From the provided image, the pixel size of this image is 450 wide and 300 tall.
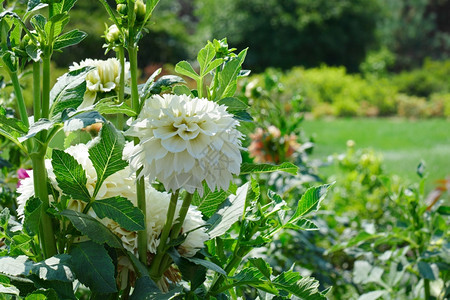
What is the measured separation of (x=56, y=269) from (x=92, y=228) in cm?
6

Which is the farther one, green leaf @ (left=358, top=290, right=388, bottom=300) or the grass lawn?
the grass lawn

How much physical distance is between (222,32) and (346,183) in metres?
11.4

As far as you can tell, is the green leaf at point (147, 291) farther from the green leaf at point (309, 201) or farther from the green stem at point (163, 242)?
the green leaf at point (309, 201)

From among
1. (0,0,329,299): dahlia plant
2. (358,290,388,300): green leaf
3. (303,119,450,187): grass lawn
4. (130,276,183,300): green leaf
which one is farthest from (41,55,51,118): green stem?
(303,119,450,187): grass lawn

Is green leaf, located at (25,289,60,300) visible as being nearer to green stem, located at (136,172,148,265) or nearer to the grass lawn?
green stem, located at (136,172,148,265)

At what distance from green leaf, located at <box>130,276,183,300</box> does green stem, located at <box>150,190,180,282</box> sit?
6 centimetres

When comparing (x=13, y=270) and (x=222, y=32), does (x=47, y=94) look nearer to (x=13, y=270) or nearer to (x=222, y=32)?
(x=13, y=270)

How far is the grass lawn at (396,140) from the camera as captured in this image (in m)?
5.66

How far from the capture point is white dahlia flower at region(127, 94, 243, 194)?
611 millimetres

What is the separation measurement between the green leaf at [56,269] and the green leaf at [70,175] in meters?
0.08

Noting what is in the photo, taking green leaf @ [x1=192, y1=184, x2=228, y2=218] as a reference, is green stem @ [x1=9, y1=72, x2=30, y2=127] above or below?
above

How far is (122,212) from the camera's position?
0.66 metres

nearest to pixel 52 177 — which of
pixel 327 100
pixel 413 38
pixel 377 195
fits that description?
pixel 377 195

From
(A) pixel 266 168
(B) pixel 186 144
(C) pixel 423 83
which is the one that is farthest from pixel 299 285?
(C) pixel 423 83
